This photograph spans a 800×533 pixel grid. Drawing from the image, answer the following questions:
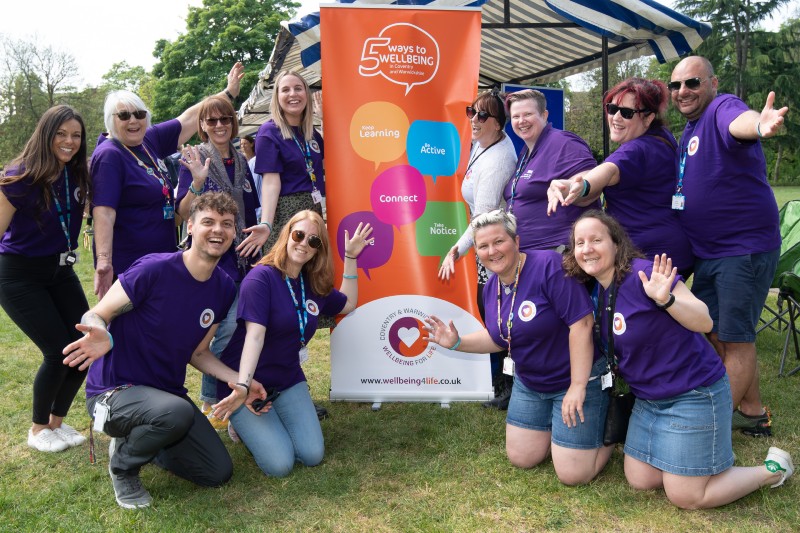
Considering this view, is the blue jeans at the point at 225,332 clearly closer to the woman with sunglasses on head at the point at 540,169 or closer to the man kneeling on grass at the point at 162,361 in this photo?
the man kneeling on grass at the point at 162,361

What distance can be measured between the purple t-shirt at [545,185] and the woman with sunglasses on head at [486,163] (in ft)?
0.58

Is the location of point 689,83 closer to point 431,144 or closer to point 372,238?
point 431,144

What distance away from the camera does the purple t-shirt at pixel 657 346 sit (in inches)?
103

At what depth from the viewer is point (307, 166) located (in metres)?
3.71

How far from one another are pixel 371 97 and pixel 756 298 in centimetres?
242

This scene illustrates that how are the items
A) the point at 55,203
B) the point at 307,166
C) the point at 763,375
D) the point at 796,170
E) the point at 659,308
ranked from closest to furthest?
1. the point at 659,308
2. the point at 55,203
3. the point at 307,166
4. the point at 763,375
5. the point at 796,170

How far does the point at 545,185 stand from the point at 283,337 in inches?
61.8

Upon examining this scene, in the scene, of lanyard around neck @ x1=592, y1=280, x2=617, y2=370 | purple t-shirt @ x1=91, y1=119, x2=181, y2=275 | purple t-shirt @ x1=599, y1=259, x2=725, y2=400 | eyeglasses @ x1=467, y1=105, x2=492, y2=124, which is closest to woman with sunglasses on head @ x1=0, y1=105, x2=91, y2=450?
purple t-shirt @ x1=91, y1=119, x2=181, y2=275

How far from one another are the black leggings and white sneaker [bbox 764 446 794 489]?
3.46 metres

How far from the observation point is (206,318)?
3.01 meters

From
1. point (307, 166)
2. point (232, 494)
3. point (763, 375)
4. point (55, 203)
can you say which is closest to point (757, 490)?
point (763, 375)

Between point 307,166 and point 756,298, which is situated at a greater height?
point 307,166

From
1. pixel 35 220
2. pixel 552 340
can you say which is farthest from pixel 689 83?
pixel 35 220

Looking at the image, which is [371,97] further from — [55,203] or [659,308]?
[659,308]
